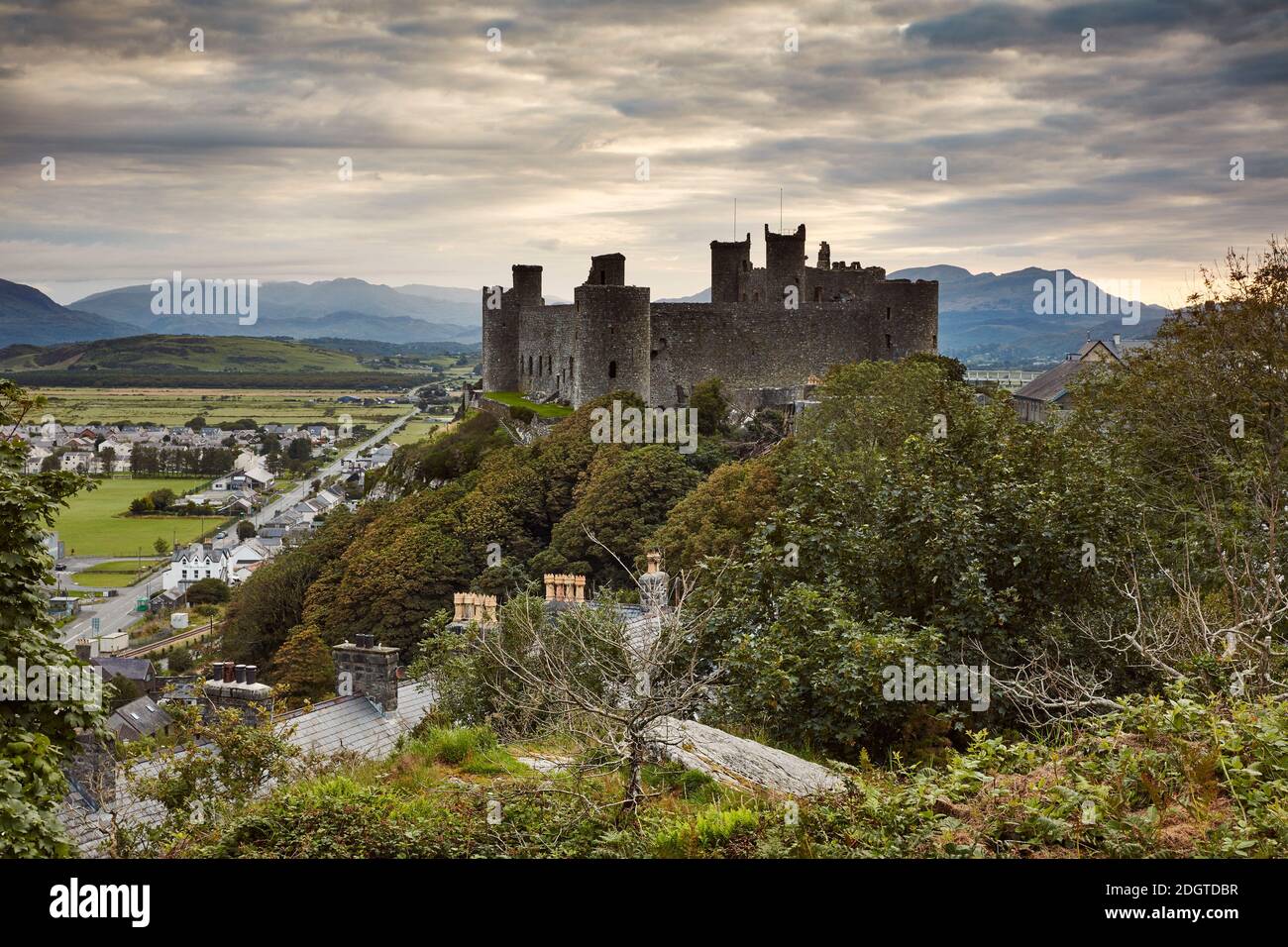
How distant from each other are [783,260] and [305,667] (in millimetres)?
28043

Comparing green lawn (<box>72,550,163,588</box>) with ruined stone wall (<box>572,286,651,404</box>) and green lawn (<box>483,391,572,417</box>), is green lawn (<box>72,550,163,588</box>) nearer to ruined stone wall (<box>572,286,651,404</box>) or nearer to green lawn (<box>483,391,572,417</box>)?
green lawn (<box>483,391,572,417</box>)

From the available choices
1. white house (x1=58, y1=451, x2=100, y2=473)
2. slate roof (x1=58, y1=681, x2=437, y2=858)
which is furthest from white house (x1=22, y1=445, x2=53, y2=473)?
slate roof (x1=58, y1=681, x2=437, y2=858)

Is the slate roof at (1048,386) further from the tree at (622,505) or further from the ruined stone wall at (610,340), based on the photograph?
the tree at (622,505)

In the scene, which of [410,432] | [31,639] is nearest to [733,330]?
[31,639]

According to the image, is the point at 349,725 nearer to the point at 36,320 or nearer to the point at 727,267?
the point at 727,267

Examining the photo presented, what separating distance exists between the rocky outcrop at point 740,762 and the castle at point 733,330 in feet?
115

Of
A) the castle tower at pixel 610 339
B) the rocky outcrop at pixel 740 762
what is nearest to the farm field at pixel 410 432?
the castle tower at pixel 610 339

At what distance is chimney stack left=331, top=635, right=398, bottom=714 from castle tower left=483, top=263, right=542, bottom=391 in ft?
118

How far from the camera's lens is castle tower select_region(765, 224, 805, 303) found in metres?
51.1

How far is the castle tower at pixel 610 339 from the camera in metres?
45.6

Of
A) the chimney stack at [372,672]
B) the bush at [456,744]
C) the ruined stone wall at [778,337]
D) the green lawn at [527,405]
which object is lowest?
the chimney stack at [372,672]

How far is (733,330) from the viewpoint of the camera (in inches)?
1905
